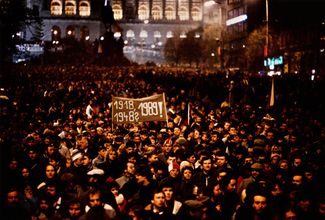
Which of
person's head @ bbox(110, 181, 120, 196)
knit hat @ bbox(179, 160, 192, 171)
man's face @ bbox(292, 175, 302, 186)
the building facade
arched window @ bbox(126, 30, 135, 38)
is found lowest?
person's head @ bbox(110, 181, 120, 196)

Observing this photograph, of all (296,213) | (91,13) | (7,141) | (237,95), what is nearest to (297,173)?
(296,213)

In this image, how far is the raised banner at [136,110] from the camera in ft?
40.8

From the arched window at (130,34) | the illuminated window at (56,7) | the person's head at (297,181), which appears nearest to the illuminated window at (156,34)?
the arched window at (130,34)

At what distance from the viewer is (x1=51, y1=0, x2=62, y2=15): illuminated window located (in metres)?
107

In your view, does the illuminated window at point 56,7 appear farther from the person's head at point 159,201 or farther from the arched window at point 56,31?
the person's head at point 159,201

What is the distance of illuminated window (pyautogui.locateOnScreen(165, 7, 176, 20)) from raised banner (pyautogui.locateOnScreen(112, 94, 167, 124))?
10169cm

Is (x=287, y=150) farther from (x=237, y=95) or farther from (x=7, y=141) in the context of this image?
(x=237, y=95)

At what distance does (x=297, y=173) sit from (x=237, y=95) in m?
14.5

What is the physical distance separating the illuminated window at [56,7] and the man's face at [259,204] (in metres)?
105

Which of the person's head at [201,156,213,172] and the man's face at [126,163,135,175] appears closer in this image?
the man's face at [126,163,135,175]

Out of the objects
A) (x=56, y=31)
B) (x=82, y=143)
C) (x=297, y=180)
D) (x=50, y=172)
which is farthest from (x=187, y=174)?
(x=56, y=31)

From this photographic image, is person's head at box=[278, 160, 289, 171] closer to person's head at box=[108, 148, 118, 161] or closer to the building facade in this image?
person's head at box=[108, 148, 118, 161]

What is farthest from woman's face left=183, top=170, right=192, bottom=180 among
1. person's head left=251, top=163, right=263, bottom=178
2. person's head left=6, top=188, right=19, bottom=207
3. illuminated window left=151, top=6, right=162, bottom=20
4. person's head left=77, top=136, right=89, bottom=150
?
illuminated window left=151, top=6, right=162, bottom=20

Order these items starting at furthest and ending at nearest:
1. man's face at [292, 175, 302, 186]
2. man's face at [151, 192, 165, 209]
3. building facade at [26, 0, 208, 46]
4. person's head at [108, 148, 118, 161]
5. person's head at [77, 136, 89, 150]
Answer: building facade at [26, 0, 208, 46] < person's head at [77, 136, 89, 150] < person's head at [108, 148, 118, 161] < man's face at [292, 175, 302, 186] < man's face at [151, 192, 165, 209]
